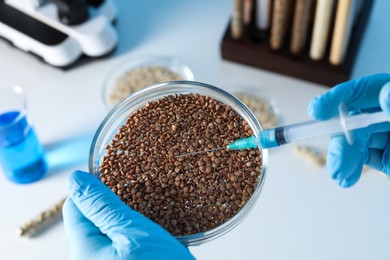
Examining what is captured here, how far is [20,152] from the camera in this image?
56.1 inches

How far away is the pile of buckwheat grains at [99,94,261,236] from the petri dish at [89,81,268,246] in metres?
0.02

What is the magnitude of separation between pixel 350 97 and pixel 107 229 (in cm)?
53

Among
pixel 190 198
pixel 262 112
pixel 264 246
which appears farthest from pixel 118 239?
pixel 262 112

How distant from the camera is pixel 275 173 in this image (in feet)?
4.83

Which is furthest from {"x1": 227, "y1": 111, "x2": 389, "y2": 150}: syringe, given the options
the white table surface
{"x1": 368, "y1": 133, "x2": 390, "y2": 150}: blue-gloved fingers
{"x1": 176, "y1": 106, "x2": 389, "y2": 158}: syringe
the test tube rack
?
the test tube rack

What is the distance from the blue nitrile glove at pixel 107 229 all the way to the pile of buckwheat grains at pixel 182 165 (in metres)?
0.06

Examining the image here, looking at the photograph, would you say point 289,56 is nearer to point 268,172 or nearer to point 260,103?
point 260,103

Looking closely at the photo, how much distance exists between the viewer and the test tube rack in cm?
154

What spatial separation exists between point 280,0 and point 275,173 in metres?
0.43

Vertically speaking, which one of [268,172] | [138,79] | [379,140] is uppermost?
[379,140]

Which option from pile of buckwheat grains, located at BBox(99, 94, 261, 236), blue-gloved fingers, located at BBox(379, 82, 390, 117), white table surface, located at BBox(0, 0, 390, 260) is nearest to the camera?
blue-gloved fingers, located at BBox(379, 82, 390, 117)

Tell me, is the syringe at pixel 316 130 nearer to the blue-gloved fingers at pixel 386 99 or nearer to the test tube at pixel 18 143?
the blue-gloved fingers at pixel 386 99

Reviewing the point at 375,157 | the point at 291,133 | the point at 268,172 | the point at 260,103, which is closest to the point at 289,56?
the point at 260,103

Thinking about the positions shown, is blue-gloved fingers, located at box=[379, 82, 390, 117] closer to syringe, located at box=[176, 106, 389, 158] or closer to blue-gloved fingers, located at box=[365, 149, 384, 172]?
Result: syringe, located at box=[176, 106, 389, 158]
